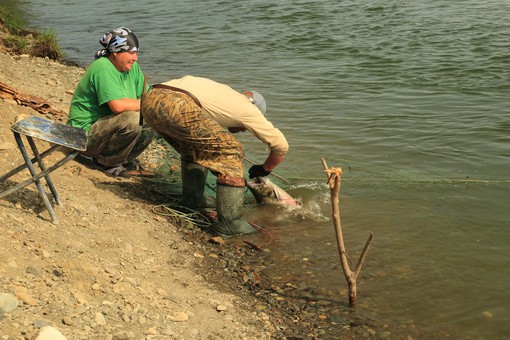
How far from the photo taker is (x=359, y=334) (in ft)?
13.6

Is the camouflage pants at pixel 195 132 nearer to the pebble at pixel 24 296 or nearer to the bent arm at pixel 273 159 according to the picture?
the bent arm at pixel 273 159

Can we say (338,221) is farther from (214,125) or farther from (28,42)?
(28,42)

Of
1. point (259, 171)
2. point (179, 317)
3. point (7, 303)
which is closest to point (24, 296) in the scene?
point (7, 303)

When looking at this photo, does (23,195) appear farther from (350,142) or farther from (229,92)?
(350,142)

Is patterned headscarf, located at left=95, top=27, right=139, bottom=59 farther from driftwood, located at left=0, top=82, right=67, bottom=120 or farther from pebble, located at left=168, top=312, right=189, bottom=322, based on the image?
pebble, located at left=168, top=312, right=189, bottom=322

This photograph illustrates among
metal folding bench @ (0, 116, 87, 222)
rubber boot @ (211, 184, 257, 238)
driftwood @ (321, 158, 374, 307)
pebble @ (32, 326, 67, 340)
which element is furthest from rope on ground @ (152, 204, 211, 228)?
pebble @ (32, 326, 67, 340)

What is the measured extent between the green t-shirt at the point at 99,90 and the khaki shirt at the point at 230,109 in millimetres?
841

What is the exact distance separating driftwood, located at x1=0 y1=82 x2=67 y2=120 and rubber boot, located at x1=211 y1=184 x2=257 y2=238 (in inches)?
108

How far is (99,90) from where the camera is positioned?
224 inches

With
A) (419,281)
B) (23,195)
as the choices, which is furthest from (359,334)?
(23,195)

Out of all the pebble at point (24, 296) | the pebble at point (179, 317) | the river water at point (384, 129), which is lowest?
the river water at point (384, 129)

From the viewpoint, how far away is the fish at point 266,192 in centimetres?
593

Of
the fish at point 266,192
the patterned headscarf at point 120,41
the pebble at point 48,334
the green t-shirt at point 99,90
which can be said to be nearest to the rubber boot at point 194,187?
the fish at point 266,192

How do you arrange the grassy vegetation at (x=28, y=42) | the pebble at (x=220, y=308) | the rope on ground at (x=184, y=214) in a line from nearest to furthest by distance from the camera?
the pebble at (x=220, y=308), the rope on ground at (x=184, y=214), the grassy vegetation at (x=28, y=42)
